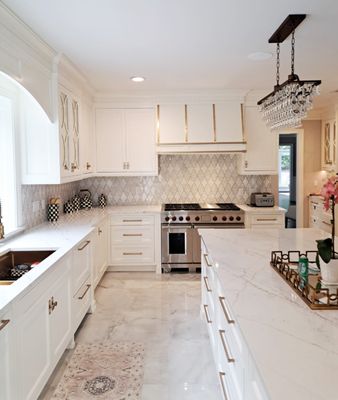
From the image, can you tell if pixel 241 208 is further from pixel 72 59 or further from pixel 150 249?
pixel 72 59

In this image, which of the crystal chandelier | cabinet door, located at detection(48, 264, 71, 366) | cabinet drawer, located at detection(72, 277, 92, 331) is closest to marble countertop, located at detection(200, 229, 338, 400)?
the crystal chandelier

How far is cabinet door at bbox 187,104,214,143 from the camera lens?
539 cm

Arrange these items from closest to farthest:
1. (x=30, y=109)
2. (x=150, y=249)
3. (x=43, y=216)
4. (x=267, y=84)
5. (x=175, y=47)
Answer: (x=175, y=47) < (x=30, y=109) < (x=43, y=216) < (x=267, y=84) < (x=150, y=249)

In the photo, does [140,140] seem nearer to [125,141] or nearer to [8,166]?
[125,141]

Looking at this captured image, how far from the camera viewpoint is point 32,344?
2238 mm

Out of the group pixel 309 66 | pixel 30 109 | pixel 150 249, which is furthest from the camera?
pixel 150 249

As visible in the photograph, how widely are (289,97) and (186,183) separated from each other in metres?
3.42

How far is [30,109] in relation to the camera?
3562mm

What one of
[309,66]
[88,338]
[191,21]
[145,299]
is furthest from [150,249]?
[191,21]

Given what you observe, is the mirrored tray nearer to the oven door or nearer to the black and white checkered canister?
the black and white checkered canister

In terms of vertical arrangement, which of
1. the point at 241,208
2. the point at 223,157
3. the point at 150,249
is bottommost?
the point at 150,249

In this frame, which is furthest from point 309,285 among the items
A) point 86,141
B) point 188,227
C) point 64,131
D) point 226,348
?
point 86,141

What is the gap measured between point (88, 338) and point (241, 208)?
9.37 feet

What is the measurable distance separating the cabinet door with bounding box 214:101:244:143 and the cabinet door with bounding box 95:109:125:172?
1316 millimetres
